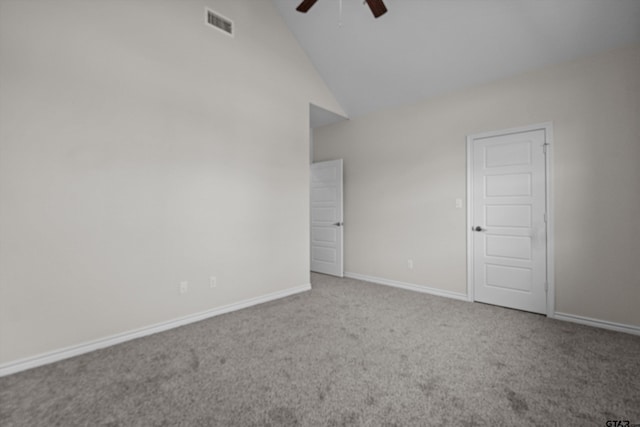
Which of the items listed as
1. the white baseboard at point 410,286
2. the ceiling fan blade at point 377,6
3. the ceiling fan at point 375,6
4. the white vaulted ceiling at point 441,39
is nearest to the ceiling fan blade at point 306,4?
the ceiling fan at point 375,6

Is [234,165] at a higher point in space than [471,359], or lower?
higher

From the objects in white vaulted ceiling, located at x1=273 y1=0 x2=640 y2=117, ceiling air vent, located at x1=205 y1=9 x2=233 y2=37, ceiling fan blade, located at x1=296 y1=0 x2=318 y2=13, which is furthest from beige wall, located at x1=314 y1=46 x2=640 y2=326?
ceiling air vent, located at x1=205 y1=9 x2=233 y2=37

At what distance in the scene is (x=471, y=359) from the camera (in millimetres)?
2301

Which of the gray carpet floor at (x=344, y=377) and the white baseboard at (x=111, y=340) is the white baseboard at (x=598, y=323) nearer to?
the gray carpet floor at (x=344, y=377)

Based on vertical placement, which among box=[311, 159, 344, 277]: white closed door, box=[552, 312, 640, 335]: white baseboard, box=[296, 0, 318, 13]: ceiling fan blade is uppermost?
box=[296, 0, 318, 13]: ceiling fan blade

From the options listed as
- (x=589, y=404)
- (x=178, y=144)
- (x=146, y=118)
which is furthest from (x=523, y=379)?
(x=146, y=118)

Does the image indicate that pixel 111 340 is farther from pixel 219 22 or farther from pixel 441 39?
pixel 441 39

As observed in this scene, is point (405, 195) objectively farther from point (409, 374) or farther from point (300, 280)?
point (409, 374)

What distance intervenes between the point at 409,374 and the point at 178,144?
2913 millimetres

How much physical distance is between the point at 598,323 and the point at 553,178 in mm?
1515

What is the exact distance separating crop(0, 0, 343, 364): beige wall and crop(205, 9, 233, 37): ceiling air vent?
0.07 m

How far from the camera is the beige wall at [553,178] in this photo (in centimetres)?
283

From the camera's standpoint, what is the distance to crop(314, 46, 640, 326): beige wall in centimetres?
283

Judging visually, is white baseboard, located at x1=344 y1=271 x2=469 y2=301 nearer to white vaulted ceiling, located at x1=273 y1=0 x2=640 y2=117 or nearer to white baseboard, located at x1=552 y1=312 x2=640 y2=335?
white baseboard, located at x1=552 y1=312 x2=640 y2=335
